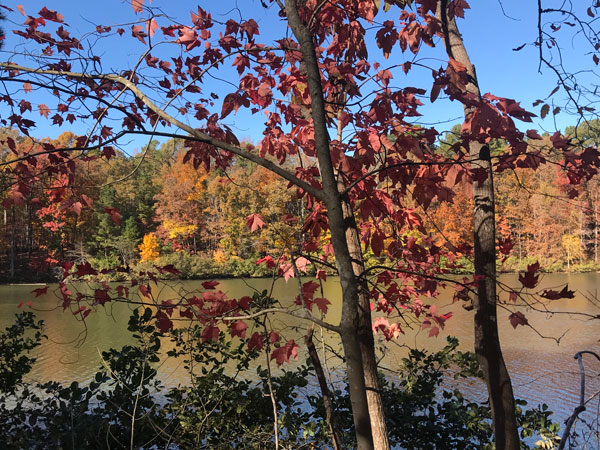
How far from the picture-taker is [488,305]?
2.35 meters

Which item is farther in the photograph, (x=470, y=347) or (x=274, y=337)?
(x=470, y=347)

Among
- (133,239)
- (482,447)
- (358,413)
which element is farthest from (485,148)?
(133,239)

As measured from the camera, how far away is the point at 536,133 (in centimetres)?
172

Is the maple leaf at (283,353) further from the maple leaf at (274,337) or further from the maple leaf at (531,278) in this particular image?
the maple leaf at (531,278)

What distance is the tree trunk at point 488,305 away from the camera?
2299 millimetres

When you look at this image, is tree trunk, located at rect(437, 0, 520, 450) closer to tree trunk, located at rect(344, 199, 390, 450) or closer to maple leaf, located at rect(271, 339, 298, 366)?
tree trunk, located at rect(344, 199, 390, 450)

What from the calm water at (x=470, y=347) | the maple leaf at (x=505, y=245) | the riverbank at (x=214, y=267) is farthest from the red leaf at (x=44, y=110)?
the riverbank at (x=214, y=267)

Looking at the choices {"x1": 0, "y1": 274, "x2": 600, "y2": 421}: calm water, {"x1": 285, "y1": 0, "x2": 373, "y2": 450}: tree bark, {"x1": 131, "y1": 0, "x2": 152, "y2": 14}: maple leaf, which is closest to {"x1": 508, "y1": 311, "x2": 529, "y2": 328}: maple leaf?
{"x1": 285, "y1": 0, "x2": 373, "y2": 450}: tree bark

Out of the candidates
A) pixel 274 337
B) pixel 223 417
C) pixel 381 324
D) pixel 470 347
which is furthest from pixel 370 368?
pixel 470 347

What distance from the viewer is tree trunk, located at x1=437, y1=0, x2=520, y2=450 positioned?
7.54 ft

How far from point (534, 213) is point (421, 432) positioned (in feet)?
95.9

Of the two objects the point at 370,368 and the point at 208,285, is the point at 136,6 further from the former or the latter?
the point at 370,368

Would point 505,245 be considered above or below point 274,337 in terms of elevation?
above

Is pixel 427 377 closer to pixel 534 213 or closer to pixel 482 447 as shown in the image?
pixel 482 447
